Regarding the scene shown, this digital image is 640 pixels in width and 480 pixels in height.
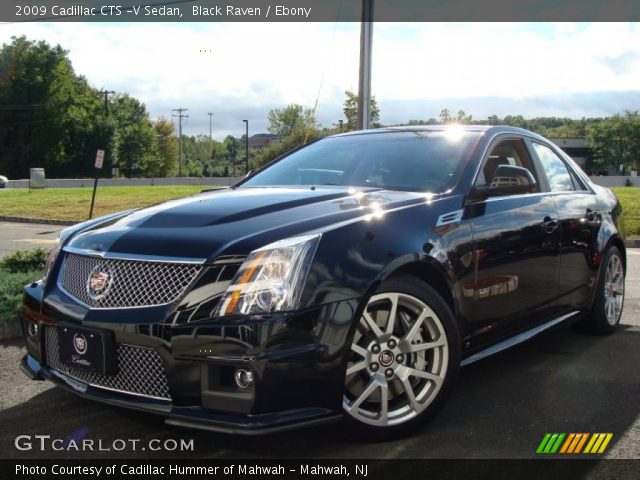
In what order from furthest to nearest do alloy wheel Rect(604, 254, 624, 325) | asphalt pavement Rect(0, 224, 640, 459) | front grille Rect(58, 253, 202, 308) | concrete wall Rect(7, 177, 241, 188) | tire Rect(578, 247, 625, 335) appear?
concrete wall Rect(7, 177, 241, 188) < alloy wheel Rect(604, 254, 624, 325) < tire Rect(578, 247, 625, 335) < asphalt pavement Rect(0, 224, 640, 459) < front grille Rect(58, 253, 202, 308)

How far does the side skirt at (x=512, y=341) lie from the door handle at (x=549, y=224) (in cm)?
62

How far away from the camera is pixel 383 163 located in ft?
14.0

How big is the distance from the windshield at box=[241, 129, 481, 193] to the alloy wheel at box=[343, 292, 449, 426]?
0.89m

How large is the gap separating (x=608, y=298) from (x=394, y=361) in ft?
9.89

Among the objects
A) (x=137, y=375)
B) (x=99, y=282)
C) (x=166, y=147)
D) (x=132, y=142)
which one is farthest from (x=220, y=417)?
(x=166, y=147)

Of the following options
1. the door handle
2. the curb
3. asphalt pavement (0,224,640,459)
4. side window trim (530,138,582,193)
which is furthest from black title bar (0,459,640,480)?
the curb

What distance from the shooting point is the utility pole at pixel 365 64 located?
12.0 meters

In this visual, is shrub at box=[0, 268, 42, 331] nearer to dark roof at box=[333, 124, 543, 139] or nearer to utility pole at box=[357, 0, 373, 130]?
dark roof at box=[333, 124, 543, 139]

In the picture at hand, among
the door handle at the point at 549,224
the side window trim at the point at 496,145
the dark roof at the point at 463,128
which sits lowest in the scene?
the door handle at the point at 549,224

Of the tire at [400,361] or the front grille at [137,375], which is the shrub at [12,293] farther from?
the tire at [400,361]

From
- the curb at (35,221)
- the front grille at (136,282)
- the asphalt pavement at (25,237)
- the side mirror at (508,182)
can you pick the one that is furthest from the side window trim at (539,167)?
the curb at (35,221)

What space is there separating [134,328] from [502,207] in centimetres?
226

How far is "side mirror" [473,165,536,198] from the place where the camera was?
3943 millimetres

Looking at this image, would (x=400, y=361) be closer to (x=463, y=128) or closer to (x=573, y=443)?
(x=573, y=443)
